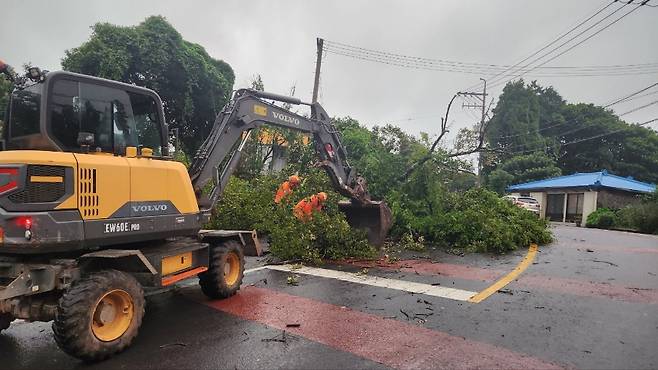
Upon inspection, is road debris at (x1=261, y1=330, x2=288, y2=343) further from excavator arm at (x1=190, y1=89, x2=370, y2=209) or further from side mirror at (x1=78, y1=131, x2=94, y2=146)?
side mirror at (x1=78, y1=131, x2=94, y2=146)

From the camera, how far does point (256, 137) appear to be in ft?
60.2

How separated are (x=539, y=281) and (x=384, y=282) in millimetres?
2823

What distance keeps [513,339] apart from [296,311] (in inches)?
111

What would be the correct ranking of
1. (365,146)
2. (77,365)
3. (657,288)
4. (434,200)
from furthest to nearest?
(365,146), (434,200), (657,288), (77,365)

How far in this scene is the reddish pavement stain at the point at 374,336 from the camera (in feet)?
14.2

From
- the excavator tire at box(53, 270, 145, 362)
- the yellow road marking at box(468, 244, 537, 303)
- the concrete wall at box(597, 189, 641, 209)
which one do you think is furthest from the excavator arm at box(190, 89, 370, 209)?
the concrete wall at box(597, 189, 641, 209)

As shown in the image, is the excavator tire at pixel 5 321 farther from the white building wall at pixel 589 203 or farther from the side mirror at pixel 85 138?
the white building wall at pixel 589 203

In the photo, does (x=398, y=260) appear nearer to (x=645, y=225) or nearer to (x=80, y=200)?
(x=80, y=200)

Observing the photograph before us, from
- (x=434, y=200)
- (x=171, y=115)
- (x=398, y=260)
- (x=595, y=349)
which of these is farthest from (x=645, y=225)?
(x=171, y=115)

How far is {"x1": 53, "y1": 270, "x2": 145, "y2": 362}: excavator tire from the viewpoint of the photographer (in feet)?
13.5

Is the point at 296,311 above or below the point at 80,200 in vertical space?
below

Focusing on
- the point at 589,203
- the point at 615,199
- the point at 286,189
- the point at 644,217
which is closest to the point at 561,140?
the point at 615,199

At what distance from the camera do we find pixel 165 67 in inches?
781

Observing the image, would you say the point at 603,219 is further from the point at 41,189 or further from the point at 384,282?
the point at 41,189
